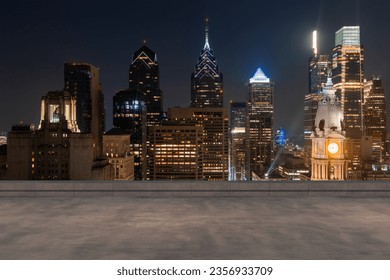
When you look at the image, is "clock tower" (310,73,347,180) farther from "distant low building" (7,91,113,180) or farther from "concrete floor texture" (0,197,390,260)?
"distant low building" (7,91,113,180)

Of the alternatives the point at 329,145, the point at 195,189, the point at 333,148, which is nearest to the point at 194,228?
the point at 195,189

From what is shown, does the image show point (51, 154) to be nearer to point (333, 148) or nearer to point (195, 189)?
point (333, 148)

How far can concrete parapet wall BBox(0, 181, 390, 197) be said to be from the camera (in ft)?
66.4

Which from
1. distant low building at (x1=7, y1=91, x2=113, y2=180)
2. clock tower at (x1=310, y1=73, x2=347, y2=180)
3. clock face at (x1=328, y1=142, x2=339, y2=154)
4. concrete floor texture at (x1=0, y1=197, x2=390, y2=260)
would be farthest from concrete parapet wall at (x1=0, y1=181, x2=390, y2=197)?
distant low building at (x1=7, y1=91, x2=113, y2=180)

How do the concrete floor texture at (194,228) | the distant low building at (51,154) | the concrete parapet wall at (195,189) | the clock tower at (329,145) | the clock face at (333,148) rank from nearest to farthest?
1. the concrete floor texture at (194,228)
2. the concrete parapet wall at (195,189)
3. the clock tower at (329,145)
4. the clock face at (333,148)
5. the distant low building at (51,154)

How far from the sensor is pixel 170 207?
680 inches

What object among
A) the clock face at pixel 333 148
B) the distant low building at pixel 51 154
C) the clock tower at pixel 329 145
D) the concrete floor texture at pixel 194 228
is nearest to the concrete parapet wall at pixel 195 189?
the concrete floor texture at pixel 194 228

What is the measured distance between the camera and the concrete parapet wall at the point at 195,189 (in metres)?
20.2

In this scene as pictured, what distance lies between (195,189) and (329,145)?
4375 centimetres

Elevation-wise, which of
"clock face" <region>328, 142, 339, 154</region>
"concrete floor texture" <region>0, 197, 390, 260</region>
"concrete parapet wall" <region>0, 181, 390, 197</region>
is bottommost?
"concrete floor texture" <region>0, 197, 390, 260</region>

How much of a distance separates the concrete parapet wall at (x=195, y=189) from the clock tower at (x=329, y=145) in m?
39.6

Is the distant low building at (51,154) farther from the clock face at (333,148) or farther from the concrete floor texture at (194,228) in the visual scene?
the concrete floor texture at (194,228)

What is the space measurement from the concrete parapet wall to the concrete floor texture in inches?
26.0

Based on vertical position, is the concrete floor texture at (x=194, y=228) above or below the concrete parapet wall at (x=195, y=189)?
below
